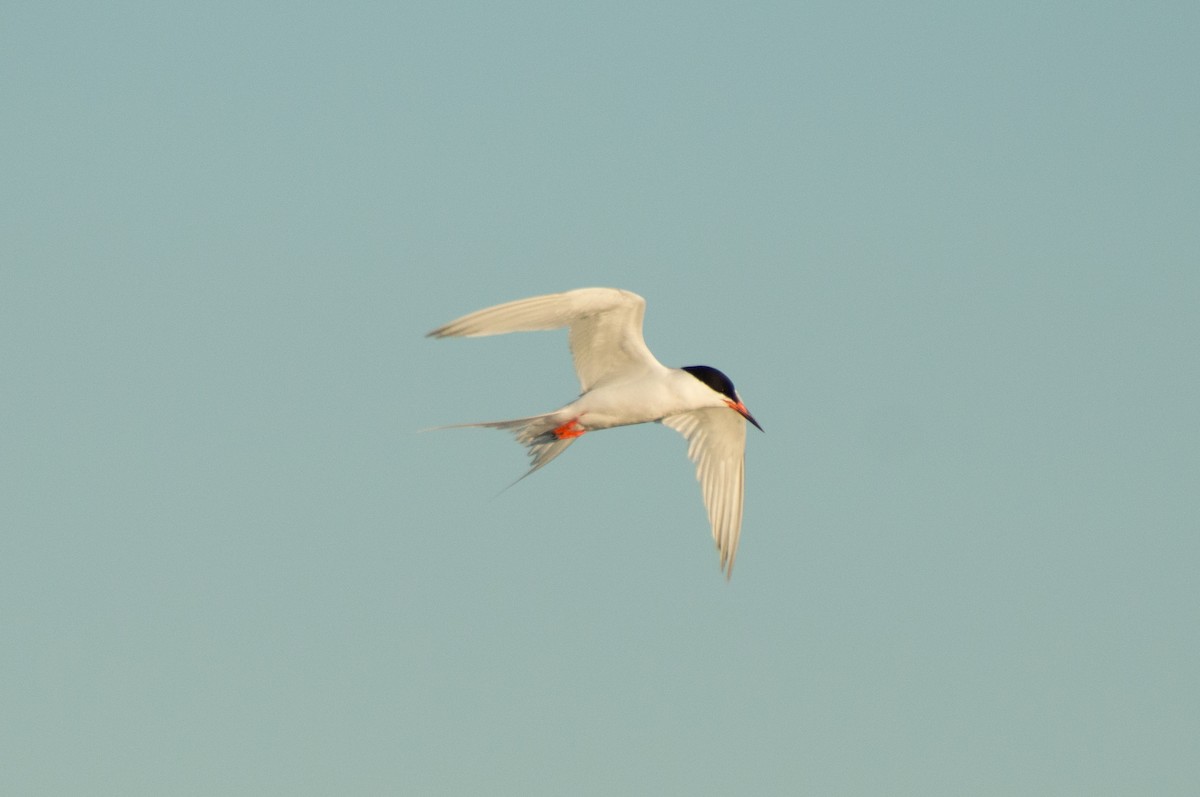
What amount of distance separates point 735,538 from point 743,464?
0.94 meters

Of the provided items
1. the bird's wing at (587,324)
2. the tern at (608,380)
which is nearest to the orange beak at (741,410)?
the tern at (608,380)

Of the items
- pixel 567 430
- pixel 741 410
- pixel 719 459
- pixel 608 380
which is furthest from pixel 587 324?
pixel 719 459

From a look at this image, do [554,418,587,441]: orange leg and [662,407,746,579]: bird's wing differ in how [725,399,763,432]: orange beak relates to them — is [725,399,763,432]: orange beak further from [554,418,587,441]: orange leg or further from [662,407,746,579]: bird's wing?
[554,418,587,441]: orange leg

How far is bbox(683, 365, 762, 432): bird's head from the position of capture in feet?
55.5

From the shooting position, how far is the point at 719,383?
1703 cm

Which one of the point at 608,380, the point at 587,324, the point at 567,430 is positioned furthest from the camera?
the point at 608,380

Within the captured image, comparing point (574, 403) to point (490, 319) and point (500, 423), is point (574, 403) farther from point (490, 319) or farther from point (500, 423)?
point (490, 319)

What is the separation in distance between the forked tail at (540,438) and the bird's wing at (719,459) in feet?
7.75

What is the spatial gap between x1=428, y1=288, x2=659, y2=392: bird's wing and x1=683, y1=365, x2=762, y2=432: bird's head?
60 centimetres

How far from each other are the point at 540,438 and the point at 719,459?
2992 millimetres

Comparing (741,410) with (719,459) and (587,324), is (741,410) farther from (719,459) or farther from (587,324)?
(587,324)

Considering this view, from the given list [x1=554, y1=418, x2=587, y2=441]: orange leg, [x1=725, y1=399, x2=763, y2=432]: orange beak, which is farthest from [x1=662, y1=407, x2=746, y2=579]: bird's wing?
[x1=554, y1=418, x2=587, y2=441]: orange leg

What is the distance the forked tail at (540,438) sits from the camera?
1638 cm

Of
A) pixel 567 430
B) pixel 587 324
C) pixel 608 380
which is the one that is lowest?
pixel 567 430
